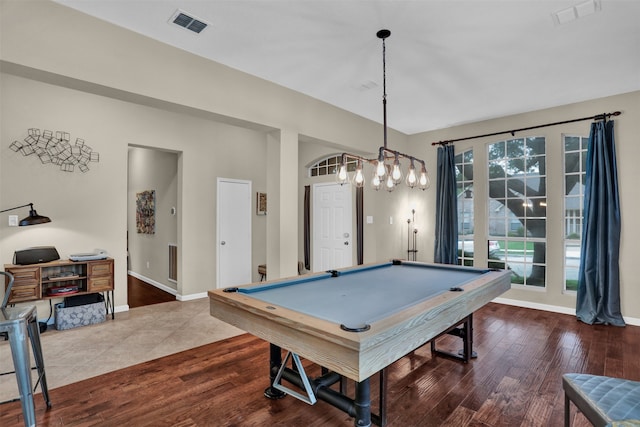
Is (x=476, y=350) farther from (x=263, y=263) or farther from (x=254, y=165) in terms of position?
(x=254, y=165)

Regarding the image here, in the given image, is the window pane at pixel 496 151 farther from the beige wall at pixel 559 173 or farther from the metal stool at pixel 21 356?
the metal stool at pixel 21 356

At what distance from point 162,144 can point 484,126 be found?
4763 millimetres

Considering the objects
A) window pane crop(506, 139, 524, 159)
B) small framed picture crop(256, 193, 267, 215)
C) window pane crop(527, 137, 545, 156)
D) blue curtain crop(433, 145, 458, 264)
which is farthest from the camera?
small framed picture crop(256, 193, 267, 215)

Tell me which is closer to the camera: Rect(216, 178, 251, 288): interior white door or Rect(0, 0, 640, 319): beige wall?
Rect(0, 0, 640, 319): beige wall

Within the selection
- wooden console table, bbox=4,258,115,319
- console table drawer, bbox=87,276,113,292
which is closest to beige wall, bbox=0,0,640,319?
wooden console table, bbox=4,258,115,319

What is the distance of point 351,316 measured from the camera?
5.48 ft

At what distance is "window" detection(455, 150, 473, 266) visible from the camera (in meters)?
5.20

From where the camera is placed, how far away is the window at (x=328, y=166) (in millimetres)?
6180

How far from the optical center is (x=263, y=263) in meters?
5.89

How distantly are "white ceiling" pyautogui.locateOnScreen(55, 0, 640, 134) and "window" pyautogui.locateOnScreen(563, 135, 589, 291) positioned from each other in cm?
64

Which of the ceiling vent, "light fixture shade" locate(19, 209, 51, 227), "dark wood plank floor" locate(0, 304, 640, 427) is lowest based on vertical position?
"dark wood plank floor" locate(0, 304, 640, 427)

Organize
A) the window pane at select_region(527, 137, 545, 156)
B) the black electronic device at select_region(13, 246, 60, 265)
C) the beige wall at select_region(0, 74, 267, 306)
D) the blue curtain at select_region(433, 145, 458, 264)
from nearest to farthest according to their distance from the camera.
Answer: the black electronic device at select_region(13, 246, 60, 265), the beige wall at select_region(0, 74, 267, 306), the window pane at select_region(527, 137, 545, 156), the blue curtain at select_region(433, 145, 458, 264)

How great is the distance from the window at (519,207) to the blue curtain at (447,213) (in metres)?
0.51

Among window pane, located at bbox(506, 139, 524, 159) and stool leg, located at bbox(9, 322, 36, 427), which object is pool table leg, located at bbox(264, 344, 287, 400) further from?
window pane, located at bbox(506, 139, 524, 159)
